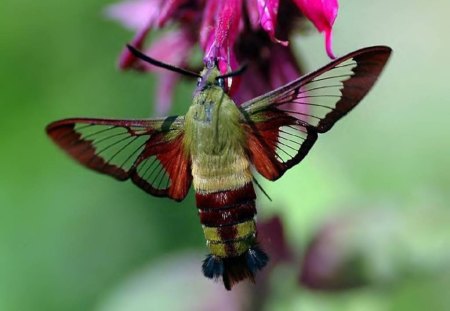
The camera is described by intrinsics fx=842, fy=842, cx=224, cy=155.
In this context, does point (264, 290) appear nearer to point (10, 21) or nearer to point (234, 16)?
point (234, 16)

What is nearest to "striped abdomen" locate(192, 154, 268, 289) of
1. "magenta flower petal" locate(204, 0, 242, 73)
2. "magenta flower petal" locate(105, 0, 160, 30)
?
"magenta flower petal" locate(204, 0, 242, 73)

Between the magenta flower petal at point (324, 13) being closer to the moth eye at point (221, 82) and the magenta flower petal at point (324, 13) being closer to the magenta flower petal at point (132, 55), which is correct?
the moth eye at point (221, 82)

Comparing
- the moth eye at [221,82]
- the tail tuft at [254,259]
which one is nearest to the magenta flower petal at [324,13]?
the moth eye at [221,82]

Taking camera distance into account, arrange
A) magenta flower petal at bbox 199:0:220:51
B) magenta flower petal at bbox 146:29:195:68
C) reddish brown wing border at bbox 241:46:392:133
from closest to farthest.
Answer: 1. reddish brown wing border at bbox 241:46:392:133
2. magenta flower petal at bbox 199:0:220:51
3. magenta flower petal at bbox 146:29:195:68

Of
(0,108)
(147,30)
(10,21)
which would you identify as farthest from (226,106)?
(10,21)

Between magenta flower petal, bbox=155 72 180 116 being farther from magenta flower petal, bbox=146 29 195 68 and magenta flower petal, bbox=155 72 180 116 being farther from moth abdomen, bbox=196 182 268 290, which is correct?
moth abdomen, bbox=196 182 268 290

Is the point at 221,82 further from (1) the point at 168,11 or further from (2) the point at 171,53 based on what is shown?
(2) the point at 171,53
